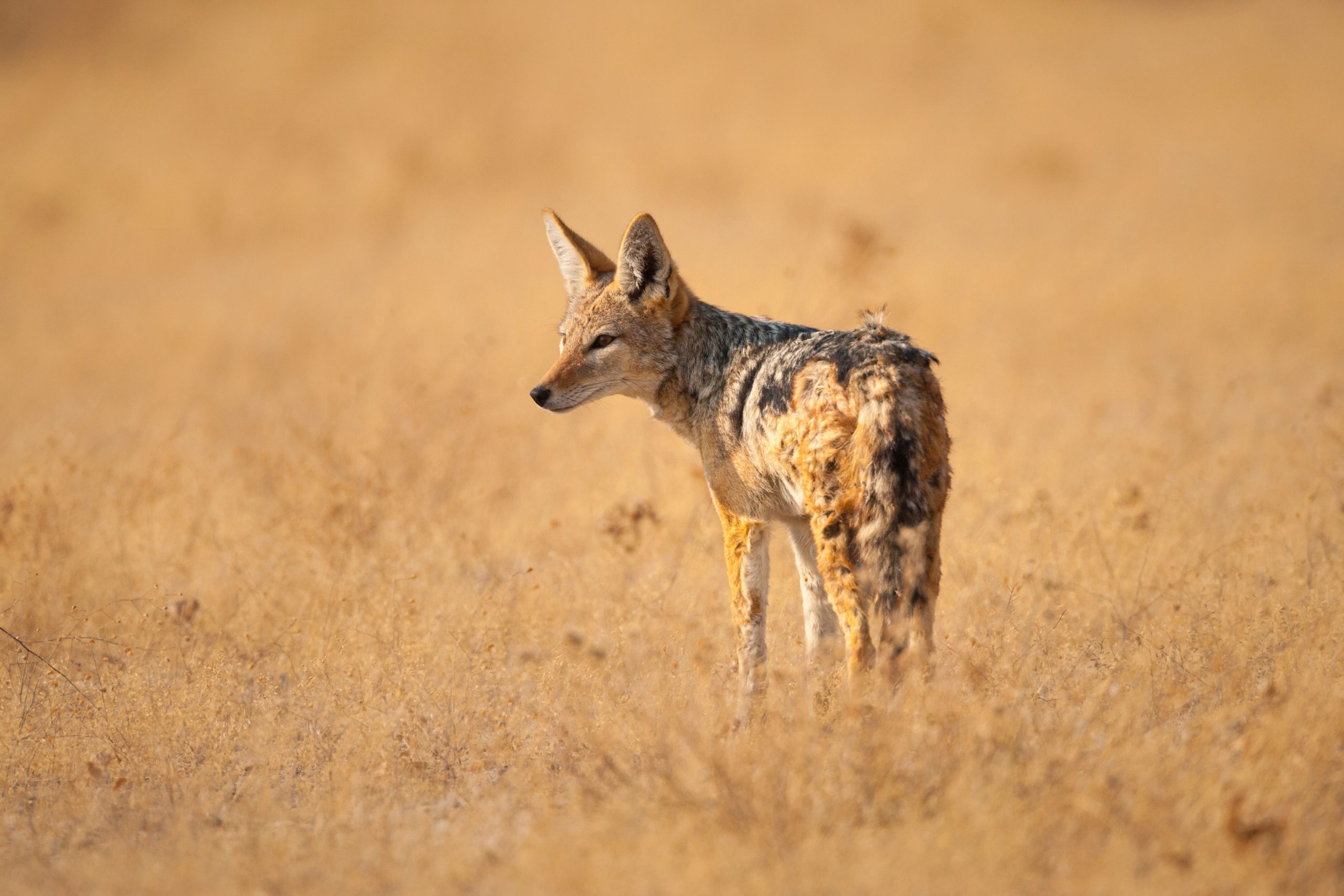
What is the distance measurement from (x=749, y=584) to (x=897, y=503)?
1.26 metres

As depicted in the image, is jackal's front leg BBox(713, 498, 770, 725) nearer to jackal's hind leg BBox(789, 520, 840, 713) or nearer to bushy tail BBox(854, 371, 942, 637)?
→ jackal's hind leg BBox(789, 520, 840, 713)

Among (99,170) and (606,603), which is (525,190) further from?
(606,603)

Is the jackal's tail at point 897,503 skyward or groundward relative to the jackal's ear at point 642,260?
groundward

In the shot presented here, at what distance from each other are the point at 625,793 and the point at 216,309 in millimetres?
14170

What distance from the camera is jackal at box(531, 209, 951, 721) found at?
183 inches

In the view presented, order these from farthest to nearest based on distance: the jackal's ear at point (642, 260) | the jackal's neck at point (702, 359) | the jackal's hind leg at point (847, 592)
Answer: the jackal's neck at point (702, 359), the jackal's ear at point (642, 260), the jackal's hind leg at point (847, 592)

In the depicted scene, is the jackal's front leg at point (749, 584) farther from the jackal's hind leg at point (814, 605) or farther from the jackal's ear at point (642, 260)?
the jackal's ear at point (642, 260)

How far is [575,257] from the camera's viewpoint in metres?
6.69

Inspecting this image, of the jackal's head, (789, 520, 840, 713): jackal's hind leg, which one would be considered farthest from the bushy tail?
the jackal's head

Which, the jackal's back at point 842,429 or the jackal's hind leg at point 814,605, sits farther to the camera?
the jackal's hind leg at point 814,605

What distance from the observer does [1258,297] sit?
13.9 m

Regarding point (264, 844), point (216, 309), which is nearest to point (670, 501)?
point (264, 844)

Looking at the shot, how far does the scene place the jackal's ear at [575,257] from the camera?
259 inches

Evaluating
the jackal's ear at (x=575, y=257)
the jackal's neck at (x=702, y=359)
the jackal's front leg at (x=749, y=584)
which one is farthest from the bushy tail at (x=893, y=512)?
the jackal's ear at (x=575, y=257)
